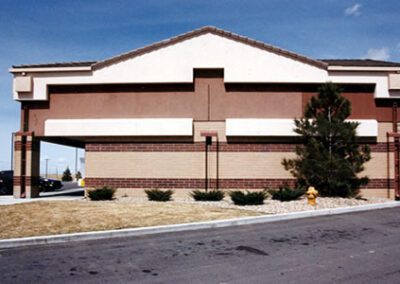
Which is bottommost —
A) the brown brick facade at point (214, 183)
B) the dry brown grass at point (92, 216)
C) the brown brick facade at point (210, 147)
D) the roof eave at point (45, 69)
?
the dry brown grass at point (92, 216)

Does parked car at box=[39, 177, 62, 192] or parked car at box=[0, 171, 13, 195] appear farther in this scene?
parked car at box=[39, 177, 62, 192]

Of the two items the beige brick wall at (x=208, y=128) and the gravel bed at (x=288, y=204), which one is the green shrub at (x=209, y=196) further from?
the beige brick wall at (x=208, y=128)

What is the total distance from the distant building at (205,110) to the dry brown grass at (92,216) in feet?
14.2

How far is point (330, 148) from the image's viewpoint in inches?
719

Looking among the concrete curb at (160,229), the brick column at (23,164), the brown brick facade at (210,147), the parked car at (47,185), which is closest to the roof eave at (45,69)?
the brick column at (23,164)

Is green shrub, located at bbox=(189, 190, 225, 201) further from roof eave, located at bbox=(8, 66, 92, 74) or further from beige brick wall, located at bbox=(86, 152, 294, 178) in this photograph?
roof eave, located at bbox=(8, 66, 92, 74)

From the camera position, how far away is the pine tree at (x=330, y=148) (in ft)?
58.1

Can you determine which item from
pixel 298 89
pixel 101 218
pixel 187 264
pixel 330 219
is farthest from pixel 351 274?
pixel 298 89

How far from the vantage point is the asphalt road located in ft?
23.5

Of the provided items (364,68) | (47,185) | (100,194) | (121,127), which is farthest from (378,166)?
(47,185)

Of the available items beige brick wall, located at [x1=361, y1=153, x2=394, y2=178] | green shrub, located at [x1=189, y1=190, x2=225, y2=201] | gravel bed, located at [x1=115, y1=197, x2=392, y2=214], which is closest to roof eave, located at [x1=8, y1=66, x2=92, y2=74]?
gravel bed, located at [x1=115, y1=197, x2=392, y2=214]

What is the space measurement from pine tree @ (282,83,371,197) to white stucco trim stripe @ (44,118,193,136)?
518cm

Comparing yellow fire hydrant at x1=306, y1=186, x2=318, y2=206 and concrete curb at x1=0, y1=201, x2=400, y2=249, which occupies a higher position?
yellow fire hydrant at x1=306, y1=186, x2=318, y2=206

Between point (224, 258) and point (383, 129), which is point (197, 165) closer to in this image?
point (383, 129)
